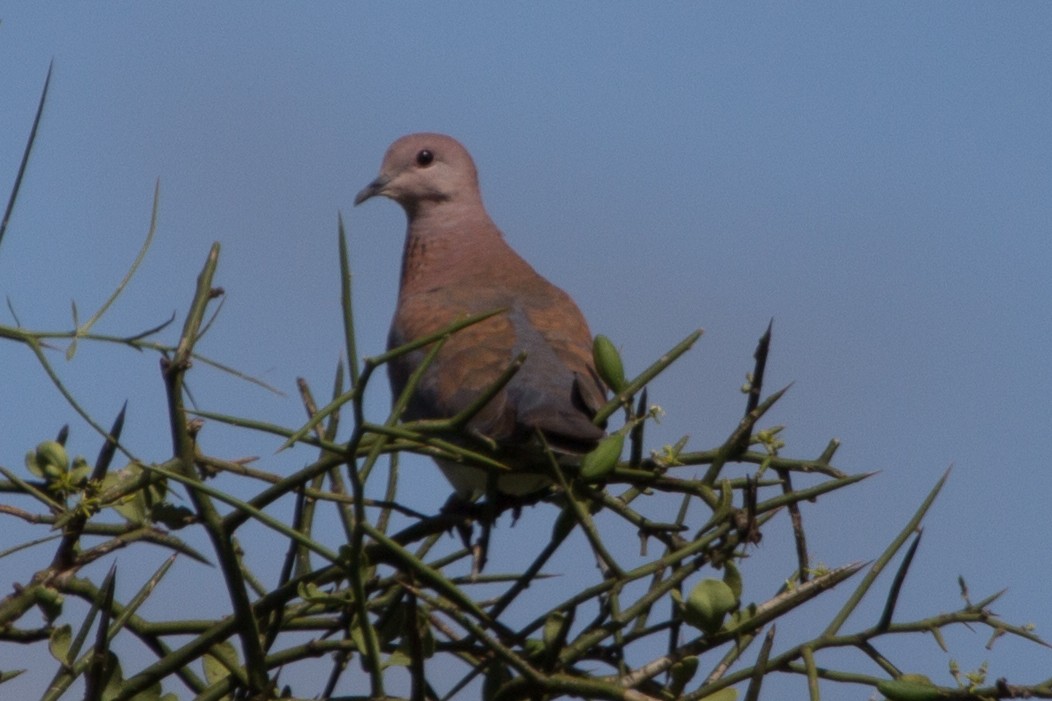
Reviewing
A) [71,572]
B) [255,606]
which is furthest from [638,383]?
[71,572]

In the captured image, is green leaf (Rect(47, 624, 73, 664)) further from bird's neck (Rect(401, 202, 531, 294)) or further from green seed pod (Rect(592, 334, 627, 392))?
bird's neck (Rect(401, 202, 531, 294))

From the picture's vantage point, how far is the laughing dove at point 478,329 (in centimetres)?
225

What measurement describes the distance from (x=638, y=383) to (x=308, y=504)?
0.39 metres

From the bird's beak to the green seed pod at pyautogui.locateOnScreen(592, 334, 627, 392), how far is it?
369 cm

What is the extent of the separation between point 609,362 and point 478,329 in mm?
1759

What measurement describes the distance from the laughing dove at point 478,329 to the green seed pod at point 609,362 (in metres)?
0.12

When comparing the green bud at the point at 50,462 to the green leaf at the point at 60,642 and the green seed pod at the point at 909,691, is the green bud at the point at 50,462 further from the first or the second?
the green seed pod at the point at 909,691

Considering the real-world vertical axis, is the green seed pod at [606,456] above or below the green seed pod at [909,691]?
above

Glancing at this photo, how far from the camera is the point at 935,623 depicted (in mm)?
1320

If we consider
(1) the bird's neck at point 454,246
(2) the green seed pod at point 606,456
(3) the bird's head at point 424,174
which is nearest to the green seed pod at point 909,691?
(2) the green seed pod at point 606,456

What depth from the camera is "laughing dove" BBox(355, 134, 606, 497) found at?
7.39ft

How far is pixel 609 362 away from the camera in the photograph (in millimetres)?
1317

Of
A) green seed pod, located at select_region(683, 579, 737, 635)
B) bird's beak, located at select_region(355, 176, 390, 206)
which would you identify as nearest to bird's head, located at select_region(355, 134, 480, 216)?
bird's beak, located at select_region(355, 176, 390, 206)

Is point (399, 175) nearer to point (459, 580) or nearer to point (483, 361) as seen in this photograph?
point (483, 361)
